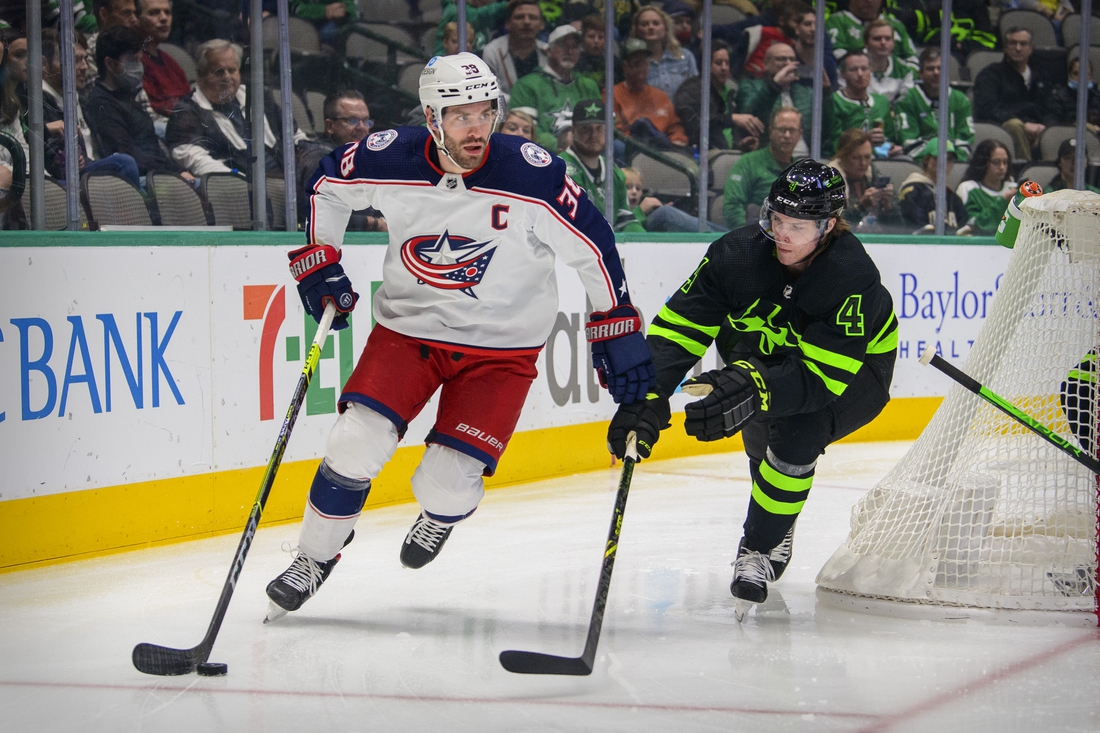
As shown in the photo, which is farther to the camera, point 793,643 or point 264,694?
point 793,643

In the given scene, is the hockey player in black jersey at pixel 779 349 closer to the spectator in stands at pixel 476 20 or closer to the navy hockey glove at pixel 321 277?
the navy hockey glove at pixel 321 277

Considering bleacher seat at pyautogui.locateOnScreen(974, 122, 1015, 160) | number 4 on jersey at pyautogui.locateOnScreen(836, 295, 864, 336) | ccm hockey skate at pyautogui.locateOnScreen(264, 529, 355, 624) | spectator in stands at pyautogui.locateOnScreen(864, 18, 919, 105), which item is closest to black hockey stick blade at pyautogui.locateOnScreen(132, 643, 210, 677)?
ccm hockey skate at pyautogui.locateOnScreen(264, 529, 355, 624)

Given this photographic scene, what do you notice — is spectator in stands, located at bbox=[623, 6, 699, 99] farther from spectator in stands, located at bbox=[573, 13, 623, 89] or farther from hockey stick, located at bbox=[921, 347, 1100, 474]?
hockey stick, located at bbox=[921, 347, 1100, 474]

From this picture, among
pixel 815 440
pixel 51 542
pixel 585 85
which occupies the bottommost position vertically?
pixel 51 542

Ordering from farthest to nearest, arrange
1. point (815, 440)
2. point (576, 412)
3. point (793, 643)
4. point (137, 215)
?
point (576, 412)
point (137, 215)
point (815, 440)
point (793, 643)

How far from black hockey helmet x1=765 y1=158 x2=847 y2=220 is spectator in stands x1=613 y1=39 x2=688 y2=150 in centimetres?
275

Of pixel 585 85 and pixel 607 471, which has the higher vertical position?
pixel 585 85

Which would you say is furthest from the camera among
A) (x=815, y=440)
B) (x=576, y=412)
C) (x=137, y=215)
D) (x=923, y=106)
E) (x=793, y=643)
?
(x=923, y=106)

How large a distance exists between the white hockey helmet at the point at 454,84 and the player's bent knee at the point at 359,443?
642 mm

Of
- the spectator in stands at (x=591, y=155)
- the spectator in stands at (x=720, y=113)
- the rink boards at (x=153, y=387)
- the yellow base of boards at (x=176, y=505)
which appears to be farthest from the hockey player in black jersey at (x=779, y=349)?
the spectator in stands at (x=720, y=113)

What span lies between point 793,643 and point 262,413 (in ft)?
6.43

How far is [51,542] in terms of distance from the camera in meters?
3.24

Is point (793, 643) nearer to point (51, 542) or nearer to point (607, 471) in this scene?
point (51, 542)

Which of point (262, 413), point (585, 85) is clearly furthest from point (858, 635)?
point (585, 85)
